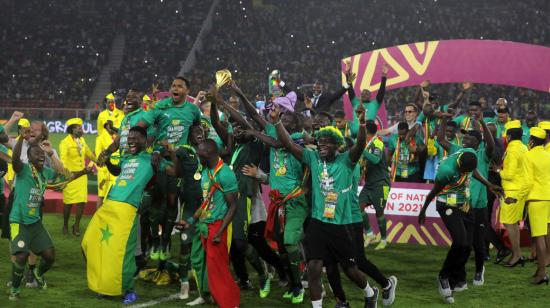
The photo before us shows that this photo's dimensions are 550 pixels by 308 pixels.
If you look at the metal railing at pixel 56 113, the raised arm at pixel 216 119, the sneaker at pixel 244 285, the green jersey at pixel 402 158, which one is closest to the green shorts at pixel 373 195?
the green jersey at pixel 402 158

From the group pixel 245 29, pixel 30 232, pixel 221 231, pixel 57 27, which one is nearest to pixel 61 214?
pixel 30 232

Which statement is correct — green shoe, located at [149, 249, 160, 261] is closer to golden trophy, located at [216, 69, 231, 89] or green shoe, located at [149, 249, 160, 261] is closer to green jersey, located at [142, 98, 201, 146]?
green jersey, located at [142, 98, 201, 146]

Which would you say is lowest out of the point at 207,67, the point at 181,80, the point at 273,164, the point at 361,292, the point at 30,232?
the point at 361,292

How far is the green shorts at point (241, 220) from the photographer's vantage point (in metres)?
8.73

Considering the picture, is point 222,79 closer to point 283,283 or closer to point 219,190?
point 219,190

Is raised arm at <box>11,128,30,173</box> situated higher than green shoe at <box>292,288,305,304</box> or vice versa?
raised arm at <box>11,128,30,173</box>

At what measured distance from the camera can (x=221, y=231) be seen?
310 inches

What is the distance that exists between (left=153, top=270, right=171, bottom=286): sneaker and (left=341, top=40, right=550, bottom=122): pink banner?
711cm

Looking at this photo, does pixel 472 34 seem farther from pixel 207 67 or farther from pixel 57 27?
pixel 57 27

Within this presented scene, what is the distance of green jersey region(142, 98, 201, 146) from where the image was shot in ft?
29.4

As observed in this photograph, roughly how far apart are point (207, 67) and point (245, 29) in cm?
424

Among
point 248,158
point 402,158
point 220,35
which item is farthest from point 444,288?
point 220,35

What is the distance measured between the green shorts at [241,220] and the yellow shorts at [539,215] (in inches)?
150

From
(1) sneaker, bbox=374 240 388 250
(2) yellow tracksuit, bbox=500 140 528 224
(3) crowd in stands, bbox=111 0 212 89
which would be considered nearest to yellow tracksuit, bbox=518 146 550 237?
(2) yellow tracksuit, bbox=500 140 528 224
